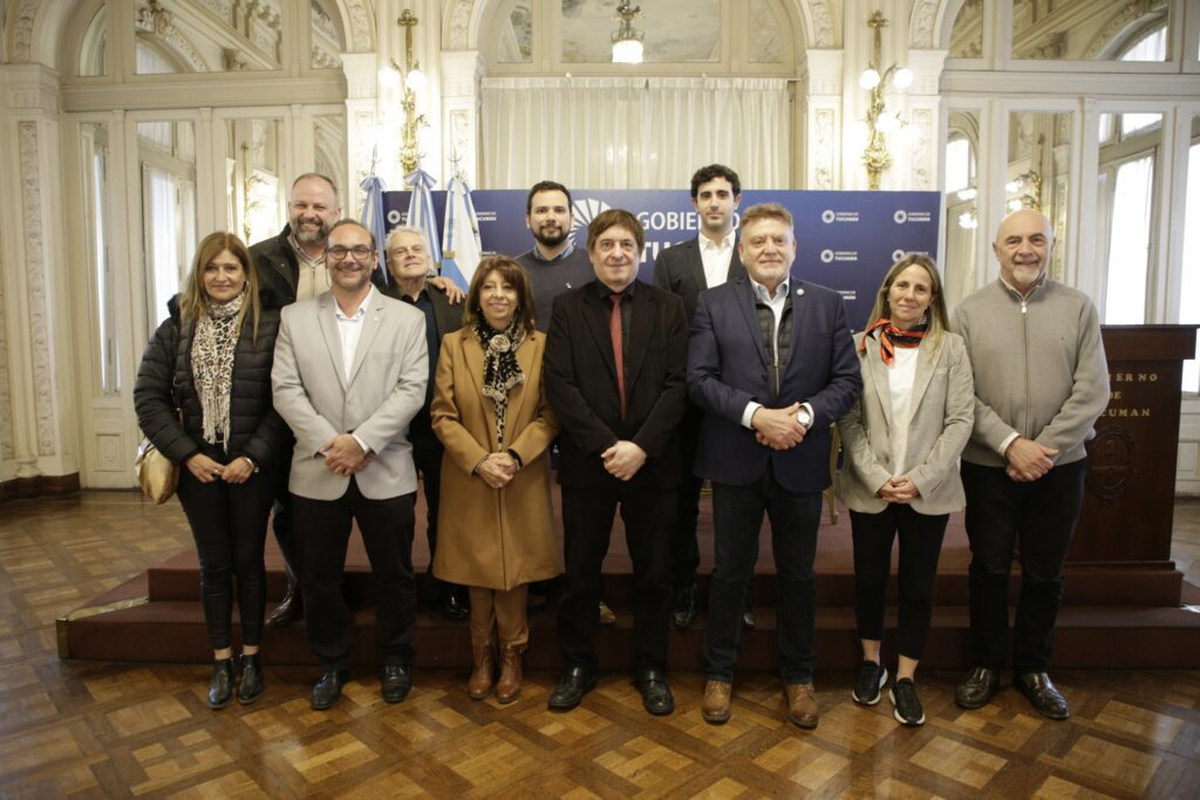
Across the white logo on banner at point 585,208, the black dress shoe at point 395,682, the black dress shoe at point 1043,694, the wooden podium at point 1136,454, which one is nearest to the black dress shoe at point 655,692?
the black dress shoe at point 395,682

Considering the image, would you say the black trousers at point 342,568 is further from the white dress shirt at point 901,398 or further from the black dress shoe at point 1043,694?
the black dress shoe at point 1043,694

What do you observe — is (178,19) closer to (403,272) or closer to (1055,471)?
(403,272)

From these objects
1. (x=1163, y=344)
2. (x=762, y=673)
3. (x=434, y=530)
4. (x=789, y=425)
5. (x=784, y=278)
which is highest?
(x=784, y=278)

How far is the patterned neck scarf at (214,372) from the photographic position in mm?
2514

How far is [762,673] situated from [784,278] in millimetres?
1457

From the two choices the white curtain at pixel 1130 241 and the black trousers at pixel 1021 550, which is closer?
the black trousers at pixel 1021 550

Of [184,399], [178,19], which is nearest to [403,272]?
[184,399]

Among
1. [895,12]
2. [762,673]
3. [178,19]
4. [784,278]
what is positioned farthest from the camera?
[178,19]

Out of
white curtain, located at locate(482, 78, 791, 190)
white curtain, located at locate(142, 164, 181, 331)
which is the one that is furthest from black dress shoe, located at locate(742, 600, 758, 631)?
white curtain, located at locate(142, 164, 181, 331)

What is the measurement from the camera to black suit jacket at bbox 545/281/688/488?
2477 millimetres

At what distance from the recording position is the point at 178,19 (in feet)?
20.9

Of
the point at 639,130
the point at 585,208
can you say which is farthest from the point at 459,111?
the point at 639,130

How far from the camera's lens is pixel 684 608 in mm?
2941

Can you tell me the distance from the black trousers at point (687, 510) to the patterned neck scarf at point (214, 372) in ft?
4.96
